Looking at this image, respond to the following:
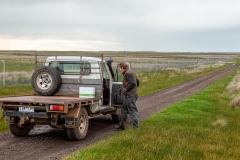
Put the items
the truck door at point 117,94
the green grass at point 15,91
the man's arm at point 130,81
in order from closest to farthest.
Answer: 1. the man's arm at point 130,81
2. the truck door at point 117,94
3. the green grass at point 15,91

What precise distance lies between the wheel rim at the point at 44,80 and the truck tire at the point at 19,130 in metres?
1.13

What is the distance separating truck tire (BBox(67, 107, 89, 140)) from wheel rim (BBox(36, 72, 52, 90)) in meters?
1.36

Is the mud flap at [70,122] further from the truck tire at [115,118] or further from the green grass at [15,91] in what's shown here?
the green grass at [15,91]

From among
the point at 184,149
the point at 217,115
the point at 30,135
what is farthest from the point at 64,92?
the point at 217,115

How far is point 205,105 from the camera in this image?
15062 millimetres

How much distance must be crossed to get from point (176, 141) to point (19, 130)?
4.05 metres

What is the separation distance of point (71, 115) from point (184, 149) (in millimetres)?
2802

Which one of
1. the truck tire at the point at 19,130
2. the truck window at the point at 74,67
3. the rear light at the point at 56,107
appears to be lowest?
the truck tire at the point at 19,130

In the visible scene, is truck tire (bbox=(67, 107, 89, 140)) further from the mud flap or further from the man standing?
the man standing

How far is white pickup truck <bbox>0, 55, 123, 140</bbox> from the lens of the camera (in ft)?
27.0

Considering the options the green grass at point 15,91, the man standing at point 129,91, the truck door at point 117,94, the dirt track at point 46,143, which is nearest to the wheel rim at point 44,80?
the dirt track at point 46,143

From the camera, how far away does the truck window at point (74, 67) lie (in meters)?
9.92

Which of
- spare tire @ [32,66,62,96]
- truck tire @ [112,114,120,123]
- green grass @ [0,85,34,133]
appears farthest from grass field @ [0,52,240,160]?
green grass @ [0,85,34,133]

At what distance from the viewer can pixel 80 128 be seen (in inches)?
350
